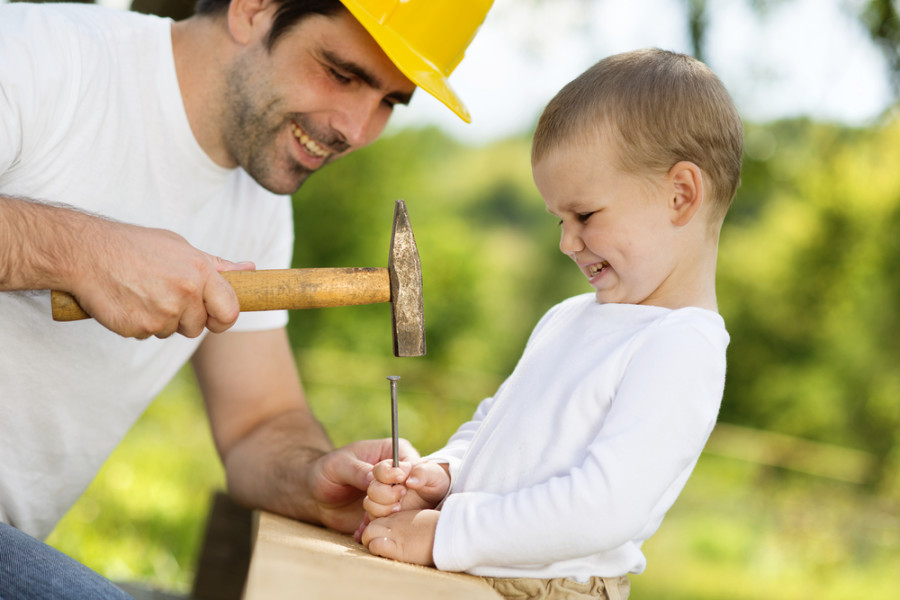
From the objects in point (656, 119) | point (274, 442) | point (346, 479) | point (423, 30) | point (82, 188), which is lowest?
point (274, 442)

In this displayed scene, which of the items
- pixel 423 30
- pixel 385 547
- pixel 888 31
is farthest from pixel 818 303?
pixel 385 547

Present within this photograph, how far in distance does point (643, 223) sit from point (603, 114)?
0.77 ft

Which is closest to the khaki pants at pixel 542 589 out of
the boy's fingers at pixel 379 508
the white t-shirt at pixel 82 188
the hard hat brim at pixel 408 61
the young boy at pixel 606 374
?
the young boy at pixel 606 374

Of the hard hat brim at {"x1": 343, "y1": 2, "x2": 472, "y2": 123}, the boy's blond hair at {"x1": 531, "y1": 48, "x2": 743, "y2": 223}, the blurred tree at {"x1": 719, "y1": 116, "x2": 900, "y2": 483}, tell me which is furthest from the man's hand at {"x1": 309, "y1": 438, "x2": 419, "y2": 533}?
the blurred tree at {"x1": 719, "y1": 116, "x2": 900, "y2": 483}

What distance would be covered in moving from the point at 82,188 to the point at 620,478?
1671 millimetres

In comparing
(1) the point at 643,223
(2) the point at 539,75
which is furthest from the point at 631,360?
(2) the point at 539,75

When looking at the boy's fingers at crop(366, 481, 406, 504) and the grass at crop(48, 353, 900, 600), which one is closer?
the boy's fingers at crop(366, 481, 406, 504)

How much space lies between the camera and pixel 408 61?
220cm

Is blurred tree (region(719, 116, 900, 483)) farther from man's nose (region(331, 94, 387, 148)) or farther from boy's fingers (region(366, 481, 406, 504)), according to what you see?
boy's fingers (region(366, 481, 406, 504))

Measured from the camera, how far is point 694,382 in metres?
1.46

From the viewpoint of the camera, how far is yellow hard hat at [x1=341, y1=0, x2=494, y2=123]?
7.14ft

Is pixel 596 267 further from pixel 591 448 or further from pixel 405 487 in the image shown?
pixel 405 487

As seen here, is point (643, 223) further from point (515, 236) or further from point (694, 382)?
point (515, 236)

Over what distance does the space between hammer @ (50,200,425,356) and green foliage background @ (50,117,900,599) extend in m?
3.80
